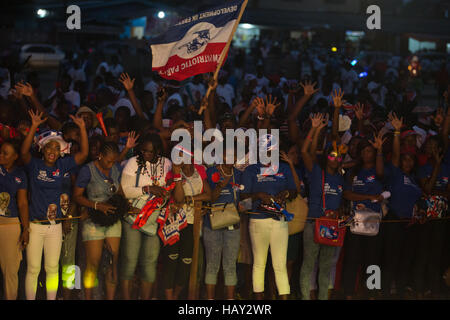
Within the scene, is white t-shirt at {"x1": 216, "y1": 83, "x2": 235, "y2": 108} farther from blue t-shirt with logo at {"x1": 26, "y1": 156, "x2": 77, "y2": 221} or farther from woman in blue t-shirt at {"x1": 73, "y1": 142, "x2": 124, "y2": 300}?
blue t-shirt with logo at {"x1": 26, "y1": 156, "x2": 77, "y2": 221}

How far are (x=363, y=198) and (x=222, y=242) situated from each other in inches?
67.0

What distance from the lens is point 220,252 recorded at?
702 centimetres

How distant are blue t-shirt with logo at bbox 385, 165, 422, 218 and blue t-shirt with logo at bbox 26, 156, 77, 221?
3789mm

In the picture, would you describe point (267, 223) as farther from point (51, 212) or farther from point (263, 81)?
point (263, 81)

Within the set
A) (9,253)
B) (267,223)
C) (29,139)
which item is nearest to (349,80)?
(267,223)

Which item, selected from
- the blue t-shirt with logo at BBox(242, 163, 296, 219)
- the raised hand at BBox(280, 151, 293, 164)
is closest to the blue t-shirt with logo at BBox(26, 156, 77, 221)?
the blue t-shirt with logo at BBox(242, 163, 296, 219)

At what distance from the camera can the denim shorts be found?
680 centimetres

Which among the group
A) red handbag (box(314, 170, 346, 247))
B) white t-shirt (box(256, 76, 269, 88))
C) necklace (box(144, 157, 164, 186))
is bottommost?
red handbag (box(314, 170, 346, 247))

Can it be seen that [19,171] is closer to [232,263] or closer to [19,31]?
[232,263]

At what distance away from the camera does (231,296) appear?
22.8 feet

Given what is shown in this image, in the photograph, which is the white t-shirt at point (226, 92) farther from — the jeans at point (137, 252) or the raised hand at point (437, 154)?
the jeans at point (137, 252)
